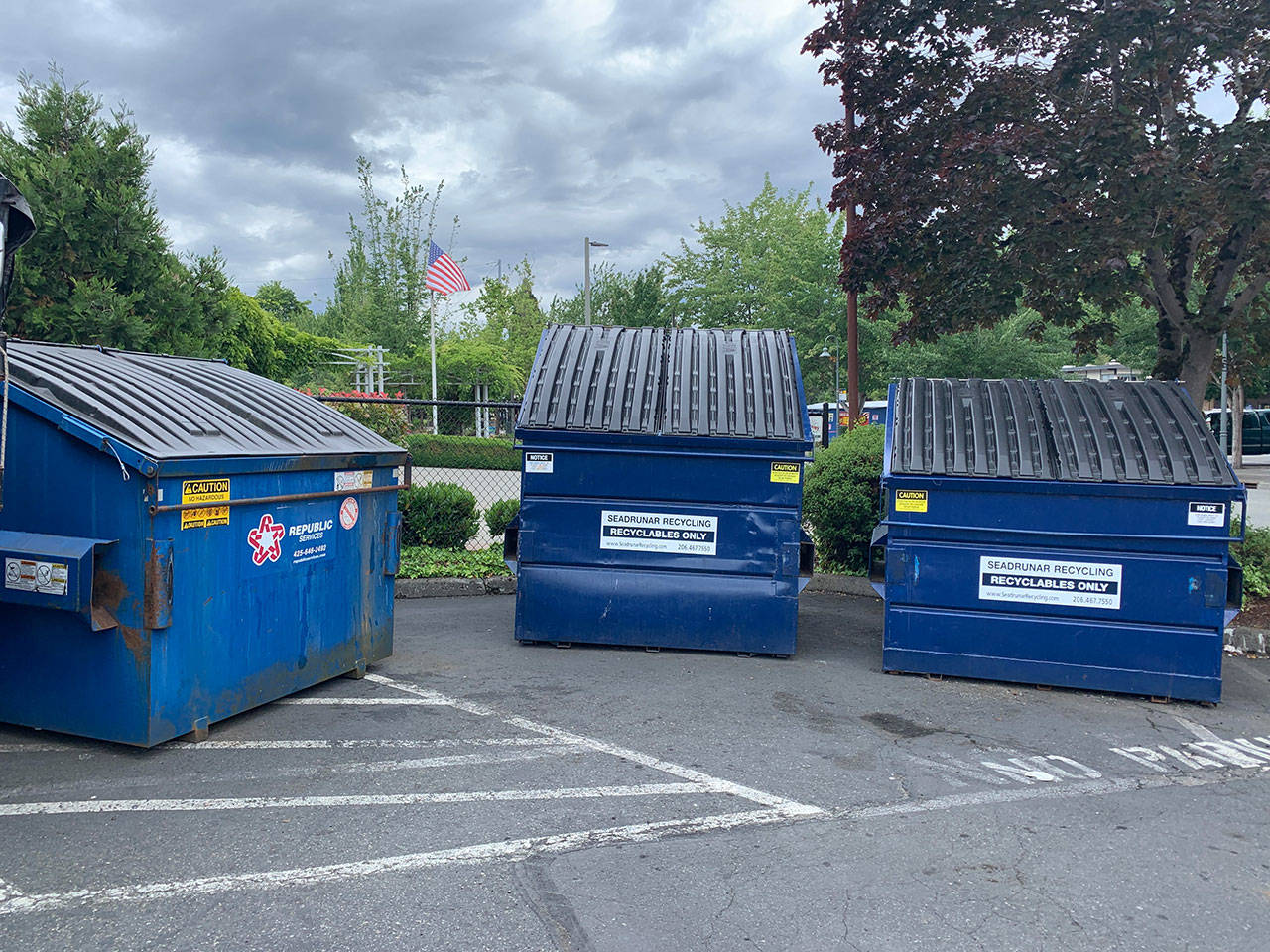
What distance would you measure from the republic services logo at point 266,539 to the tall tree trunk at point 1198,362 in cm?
738

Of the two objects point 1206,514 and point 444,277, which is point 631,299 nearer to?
point 444,277

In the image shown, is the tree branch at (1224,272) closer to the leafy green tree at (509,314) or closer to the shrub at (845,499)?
the shrub at (845,499)

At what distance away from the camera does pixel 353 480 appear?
5734 mm

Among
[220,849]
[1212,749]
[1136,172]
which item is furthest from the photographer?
[1136,172]

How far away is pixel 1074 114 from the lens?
23.4 feet

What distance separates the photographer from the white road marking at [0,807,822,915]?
3.14 m

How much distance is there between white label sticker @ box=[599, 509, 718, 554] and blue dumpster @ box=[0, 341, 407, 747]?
86.6 inches

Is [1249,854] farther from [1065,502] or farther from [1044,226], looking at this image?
[1044,226]

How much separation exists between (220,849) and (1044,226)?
6.89 meters

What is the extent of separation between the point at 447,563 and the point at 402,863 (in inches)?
233

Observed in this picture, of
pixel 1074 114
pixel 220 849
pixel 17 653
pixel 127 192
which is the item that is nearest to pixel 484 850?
pixel 220 849

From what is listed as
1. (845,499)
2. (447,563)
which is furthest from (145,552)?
(845,499)

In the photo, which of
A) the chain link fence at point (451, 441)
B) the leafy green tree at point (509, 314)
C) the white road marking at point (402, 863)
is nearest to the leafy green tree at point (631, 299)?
the leafy green tree at point (509, 314)

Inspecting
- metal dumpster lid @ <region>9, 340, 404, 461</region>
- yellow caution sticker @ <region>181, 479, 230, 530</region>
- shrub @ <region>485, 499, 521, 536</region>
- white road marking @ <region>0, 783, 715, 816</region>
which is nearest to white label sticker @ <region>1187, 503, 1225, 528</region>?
white road marking @ <region>0, 783, 715, 816</region>
